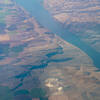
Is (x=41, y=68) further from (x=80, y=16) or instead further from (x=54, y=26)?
(x=80, y=16)

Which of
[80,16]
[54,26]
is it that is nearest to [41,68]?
[54,26]

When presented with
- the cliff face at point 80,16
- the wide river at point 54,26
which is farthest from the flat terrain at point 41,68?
the cliff face at point 80,16

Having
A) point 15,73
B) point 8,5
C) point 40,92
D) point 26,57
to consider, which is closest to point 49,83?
point 40,92

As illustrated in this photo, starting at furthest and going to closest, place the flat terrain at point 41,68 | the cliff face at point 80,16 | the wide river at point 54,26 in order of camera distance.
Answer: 1. the cliff face at point 80,16
2. the wide river at point 54,26
3. the flat terrain at point 41,68

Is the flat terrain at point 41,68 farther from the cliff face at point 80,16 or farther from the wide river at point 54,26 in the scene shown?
the cliff face at point 80,16

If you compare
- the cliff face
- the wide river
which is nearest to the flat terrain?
the wide river

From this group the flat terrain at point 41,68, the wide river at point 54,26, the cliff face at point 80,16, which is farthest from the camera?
the cliff face at point 80,16
